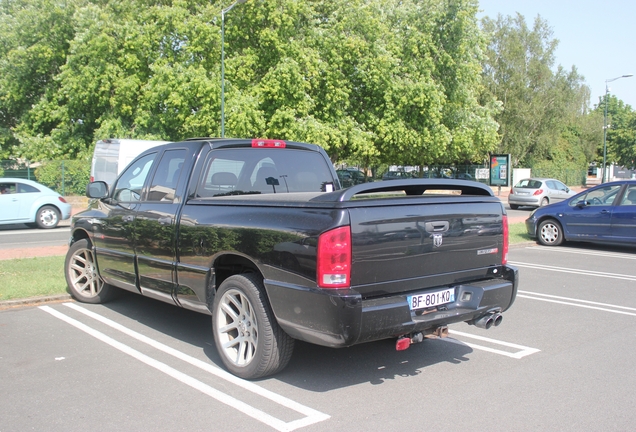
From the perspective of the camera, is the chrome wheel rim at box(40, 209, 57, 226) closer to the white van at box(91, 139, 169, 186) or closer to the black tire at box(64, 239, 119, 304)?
the white van at box(91, 139, 169, 186)

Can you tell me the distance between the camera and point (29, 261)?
993 centimetres

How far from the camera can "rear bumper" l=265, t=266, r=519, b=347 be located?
3.96 m

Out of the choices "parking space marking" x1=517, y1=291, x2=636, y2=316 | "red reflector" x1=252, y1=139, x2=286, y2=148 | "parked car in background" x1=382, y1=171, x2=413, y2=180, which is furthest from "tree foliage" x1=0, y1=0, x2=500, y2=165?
"red reflector" x1=252, y1=139, x2=286, y2=148

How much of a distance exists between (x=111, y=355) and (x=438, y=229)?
10.0ft

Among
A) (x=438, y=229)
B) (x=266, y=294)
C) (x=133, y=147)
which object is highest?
(x=133, y=147)

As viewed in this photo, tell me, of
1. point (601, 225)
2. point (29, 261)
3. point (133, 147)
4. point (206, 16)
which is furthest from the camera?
point (206, 16)

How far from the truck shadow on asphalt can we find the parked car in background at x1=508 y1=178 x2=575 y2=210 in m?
23.9

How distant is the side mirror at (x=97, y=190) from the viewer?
21.5 ft

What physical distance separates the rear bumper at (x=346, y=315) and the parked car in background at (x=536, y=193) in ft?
81.8

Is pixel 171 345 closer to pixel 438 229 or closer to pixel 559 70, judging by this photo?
pixel 438 229

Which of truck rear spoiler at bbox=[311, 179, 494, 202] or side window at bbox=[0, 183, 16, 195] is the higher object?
truck rear spoiler at bbox=[311, 179, 494, 202]

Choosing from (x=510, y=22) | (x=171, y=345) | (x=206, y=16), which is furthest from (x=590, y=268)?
(x=510, y=22)

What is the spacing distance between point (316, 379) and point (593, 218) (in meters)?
10.3

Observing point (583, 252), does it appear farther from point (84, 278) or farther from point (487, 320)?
point (84, 278)
